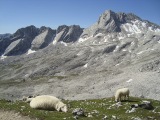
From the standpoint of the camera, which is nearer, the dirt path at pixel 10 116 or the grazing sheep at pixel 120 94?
the dirt path at pixel 10 116

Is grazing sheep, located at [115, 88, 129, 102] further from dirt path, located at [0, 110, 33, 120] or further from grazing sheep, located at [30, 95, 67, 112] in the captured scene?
dirt path, located at [0, 110, 33, 120]

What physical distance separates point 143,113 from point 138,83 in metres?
107

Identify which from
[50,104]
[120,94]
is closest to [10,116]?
[50,104]

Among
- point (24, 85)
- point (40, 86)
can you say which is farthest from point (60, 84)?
point (24, 85)

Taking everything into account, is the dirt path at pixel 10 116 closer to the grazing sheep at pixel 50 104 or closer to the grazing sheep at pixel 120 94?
the grazing sheep at pixel 50 104

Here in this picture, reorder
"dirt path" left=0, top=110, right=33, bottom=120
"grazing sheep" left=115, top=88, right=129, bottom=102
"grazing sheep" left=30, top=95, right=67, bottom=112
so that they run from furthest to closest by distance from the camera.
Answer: "grazing sheep" left=115, top=88, right=129, bottom=102, "grazing sheep" left=30, top=95, right=67, bottom=112, "dirt path" left=0, top=110, right=33, bottom=120

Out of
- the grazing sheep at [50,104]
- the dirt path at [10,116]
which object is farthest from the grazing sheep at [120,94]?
the dirt path at [10,116]

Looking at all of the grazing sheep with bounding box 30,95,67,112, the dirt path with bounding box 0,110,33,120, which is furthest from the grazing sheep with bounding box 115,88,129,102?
the dirt path with bounding box 0,110,33,120

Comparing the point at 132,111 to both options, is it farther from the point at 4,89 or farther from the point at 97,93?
the point at 4,89

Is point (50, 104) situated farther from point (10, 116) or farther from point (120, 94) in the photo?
point (120, 94)

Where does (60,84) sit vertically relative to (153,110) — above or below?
above

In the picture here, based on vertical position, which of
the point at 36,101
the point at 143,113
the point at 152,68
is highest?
the point at 152,68

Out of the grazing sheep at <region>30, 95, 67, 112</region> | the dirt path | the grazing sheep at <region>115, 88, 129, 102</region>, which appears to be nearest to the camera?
the dirt path

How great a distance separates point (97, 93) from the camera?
13700 cm
